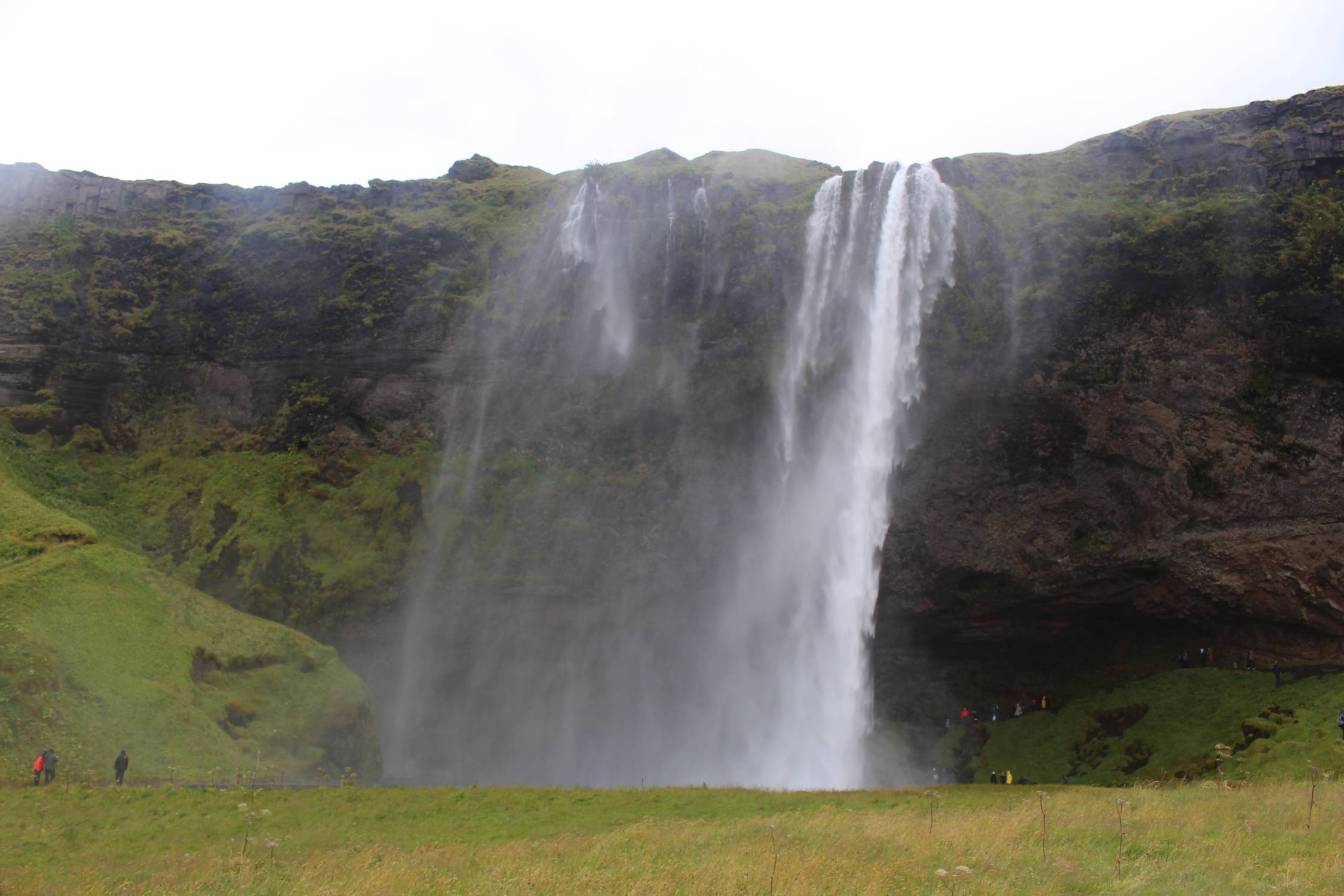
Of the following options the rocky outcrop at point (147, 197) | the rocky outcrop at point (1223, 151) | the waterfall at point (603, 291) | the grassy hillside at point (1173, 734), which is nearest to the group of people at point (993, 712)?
the grassy hillside at point (1173, 734)

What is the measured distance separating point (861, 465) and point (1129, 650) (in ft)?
42.8

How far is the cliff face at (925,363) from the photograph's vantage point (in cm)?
3300

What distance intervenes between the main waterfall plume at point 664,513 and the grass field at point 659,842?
15.2 metres

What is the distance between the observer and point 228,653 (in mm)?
30688

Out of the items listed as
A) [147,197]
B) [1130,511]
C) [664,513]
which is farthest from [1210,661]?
[147,197]

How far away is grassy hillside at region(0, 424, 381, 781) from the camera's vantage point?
24.1 meters

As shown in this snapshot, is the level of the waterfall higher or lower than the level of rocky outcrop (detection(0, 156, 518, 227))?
lower

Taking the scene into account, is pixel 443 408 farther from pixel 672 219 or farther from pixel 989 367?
pixel 989 367

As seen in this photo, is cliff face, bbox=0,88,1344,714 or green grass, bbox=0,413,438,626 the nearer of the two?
cliff face, bbox=0,88,1344,714

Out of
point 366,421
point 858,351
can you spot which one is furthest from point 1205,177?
point 366,421

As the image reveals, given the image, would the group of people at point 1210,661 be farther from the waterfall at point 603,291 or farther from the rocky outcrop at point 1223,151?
the waterfall at point 603,291

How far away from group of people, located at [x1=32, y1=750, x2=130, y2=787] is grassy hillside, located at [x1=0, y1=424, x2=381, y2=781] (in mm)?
391

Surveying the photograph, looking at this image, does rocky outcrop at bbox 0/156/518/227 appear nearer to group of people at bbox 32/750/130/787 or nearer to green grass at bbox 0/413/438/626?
green grass at bbox 0/413/438/626

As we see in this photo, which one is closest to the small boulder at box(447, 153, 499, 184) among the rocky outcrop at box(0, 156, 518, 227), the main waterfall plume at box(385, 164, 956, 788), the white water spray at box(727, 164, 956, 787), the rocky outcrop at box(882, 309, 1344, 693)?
the rocky outcrop at box(0, 156, 518, 227)
